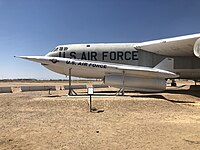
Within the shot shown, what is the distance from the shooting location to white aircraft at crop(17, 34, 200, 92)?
19.8m

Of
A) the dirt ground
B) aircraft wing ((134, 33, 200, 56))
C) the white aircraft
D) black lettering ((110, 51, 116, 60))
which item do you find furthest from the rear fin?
the dirt ground

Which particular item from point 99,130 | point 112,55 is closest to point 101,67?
point 112,55

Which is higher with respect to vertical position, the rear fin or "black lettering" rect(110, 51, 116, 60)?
"black lettering" rect(110, 51, 116, 60)

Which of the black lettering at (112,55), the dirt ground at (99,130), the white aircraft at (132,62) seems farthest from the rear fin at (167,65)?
the dirt ground at (99,130)

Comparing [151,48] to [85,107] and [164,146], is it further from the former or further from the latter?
[164,146]

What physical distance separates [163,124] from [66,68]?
13652 mm

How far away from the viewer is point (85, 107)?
13.6m

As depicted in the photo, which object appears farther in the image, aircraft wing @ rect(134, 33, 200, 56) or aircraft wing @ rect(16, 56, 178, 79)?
aircraft wing @ rect(16, 56, 178, 79)

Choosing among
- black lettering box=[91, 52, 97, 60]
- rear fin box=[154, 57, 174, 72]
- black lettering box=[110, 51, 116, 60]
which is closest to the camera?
rear fin box=[154, 57, 174, 72]

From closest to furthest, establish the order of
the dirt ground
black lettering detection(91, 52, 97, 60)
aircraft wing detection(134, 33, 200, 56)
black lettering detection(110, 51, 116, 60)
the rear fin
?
the dirt ground, aircraft wing detection(134, 33, 200, 56), the rear fin, black lettering detection(110, 51, 116, 60), black lettering detection(91, 52, 97, 60)

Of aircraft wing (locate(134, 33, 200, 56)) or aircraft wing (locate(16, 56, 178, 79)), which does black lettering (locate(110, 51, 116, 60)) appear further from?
aircraft wing (locate(16, 56, 178, 79))

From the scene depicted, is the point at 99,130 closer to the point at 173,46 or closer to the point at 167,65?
the point at 173,46

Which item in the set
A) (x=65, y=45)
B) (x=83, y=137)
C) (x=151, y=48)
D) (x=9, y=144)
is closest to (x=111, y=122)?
(x=83, y=137)

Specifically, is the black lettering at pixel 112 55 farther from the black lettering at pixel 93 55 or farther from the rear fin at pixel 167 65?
the rear fin at pixel 167 65
